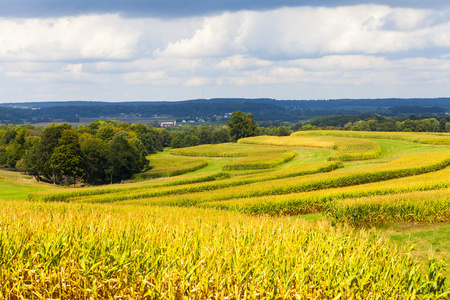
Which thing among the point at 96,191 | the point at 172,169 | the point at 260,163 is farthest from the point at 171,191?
the point at 172,169

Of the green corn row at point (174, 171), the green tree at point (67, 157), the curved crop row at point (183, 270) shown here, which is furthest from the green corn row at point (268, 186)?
the green tree at point (67, 157)

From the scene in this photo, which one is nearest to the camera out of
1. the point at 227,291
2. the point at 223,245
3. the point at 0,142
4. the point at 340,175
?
the point at 227,291

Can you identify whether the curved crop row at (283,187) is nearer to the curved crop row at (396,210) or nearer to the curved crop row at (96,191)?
the curved crop row at (96,191)

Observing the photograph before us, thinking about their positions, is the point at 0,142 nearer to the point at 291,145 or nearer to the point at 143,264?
the point at 291,145

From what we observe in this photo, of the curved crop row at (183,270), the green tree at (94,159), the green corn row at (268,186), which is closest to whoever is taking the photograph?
the curved crop row at (183,270)

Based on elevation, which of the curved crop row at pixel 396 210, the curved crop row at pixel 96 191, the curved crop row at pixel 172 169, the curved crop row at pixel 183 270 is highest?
the curved crop row at pixel 183 270

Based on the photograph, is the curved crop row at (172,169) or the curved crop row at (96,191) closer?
the curved crop row at (96,191)

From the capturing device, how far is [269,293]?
6602 mm

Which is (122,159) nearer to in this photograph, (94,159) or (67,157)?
(94,159)

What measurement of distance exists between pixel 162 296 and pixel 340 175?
3232 cm

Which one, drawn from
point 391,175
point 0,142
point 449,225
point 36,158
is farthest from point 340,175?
point 0,142

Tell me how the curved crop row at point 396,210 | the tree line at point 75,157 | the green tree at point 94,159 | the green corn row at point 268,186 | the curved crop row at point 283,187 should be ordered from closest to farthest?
the curved crop row at point 396,210, the curved crop row at point 283,187, the green corn row at point 268,186, the tree line at point 75,157, the green tree at point 94,159

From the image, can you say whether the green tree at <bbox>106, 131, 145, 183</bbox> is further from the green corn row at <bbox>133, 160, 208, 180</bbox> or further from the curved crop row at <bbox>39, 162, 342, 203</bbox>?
the curved crop row at <bbox>39, 162, 342, 203</bbox>

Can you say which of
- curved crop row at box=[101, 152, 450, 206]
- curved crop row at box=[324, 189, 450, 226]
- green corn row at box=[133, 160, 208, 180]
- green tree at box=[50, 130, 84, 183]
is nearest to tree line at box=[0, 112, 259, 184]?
green tree at box=[50, 130, 84, 183]
